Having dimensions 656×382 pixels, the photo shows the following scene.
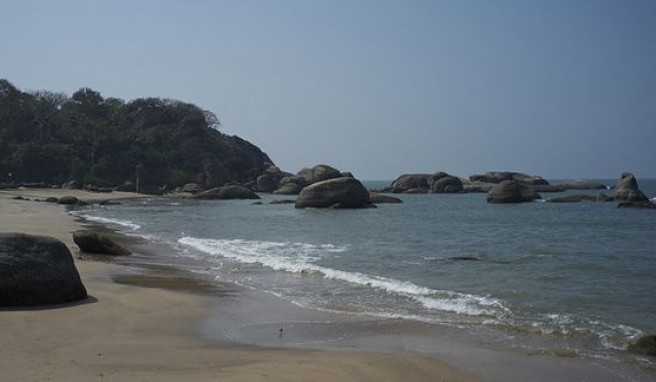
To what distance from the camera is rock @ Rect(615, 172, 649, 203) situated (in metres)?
56.8

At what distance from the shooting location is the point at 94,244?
61.4 ft

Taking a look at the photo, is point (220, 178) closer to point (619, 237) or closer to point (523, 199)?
point (523, 199)

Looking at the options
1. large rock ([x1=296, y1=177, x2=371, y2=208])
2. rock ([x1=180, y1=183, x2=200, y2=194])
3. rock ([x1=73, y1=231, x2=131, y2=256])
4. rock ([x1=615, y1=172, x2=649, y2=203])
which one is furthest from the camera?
rock ([x1=180, y1=183, x2=200, y2=194])

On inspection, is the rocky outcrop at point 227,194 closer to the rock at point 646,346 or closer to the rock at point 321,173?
the rock at point 321,173

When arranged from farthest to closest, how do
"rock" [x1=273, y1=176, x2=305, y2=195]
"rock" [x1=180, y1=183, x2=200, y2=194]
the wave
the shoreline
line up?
"rock" [x1=273, y1=176, x2=305, y2=195] < "rock" [x1=180, y1=183, x2=200, y2=194] < the wave < the shoreline

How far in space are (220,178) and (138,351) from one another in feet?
305

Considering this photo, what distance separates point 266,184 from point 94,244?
82.9 meters

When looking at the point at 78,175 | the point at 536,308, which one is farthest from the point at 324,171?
the point at 536,308

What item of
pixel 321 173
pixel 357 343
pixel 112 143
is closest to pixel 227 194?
pixel 321 173

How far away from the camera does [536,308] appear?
11633 millimetres

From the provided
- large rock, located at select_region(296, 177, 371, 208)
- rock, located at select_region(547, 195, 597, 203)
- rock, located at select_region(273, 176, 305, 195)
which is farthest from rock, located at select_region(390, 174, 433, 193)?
large rock, located at select_region(296, 177, 371, 208)

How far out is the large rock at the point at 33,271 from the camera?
9.82m

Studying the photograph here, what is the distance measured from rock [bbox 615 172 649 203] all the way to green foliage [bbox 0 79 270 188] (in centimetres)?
6006

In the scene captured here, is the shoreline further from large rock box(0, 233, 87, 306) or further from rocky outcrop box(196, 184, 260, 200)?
rocky outcrop box(196, 184, 260, 200)
